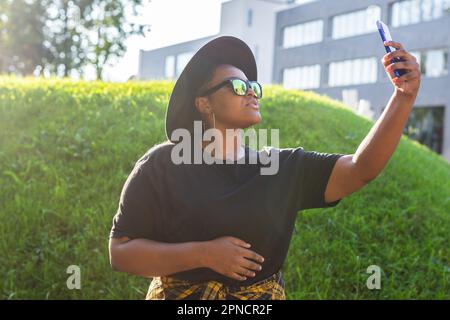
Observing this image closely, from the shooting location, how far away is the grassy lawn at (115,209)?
5.18 m

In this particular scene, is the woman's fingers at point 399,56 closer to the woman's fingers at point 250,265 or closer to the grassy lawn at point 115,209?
the woman's fingers at point 250,265

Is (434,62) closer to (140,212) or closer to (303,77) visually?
(303,77)

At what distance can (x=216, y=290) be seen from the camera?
2.23m

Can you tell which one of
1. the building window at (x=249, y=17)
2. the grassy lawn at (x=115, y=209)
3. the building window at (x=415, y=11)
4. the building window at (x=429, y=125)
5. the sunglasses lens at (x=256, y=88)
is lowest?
the grassy lawn at (x=115, y=209)

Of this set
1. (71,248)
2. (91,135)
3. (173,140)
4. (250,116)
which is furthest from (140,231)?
(91,135)

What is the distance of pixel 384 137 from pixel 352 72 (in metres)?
34.6

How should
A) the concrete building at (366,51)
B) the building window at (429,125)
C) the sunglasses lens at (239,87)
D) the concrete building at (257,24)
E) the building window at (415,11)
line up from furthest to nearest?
the concrete building at (257,24)
the building window at (415,11)
the concrete building at (366,51)
the building window at (429,125)
the sunglasses lens at (239,87)

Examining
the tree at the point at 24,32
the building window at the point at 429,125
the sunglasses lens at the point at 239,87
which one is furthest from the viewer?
the building window at the point at 429,125

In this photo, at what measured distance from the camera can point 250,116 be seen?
7.64ft

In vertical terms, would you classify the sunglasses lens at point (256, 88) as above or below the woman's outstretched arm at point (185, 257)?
above

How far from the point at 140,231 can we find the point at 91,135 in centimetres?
477

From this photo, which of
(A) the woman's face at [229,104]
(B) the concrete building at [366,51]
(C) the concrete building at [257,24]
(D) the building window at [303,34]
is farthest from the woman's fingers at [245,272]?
(C) the concrete building at [257,24]

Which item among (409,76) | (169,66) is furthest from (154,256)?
(169,66)

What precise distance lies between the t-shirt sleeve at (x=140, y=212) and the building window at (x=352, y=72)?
32979mm
